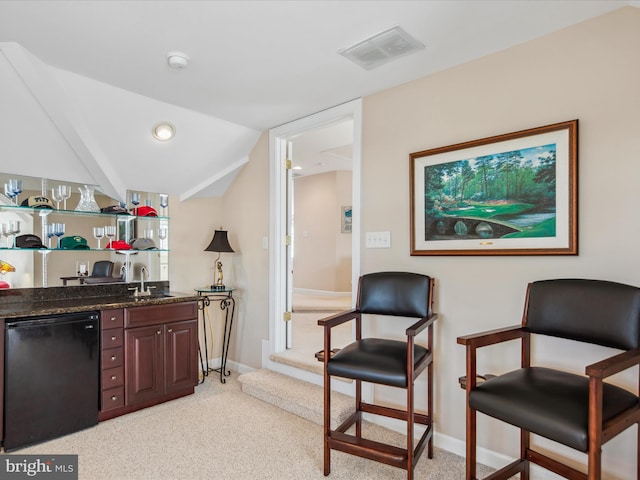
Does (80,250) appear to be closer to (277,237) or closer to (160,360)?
(160,360)

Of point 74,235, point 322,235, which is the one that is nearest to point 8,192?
point 74,235

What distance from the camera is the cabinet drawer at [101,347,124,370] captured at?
261cm

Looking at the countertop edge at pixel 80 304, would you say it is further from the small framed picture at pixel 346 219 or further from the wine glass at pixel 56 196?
the small framed picture at pixel 346 219

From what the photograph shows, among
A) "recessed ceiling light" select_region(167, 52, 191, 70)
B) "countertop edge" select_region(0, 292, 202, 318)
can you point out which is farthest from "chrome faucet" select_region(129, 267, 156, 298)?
"recessed ceiling light" select_region(167, 52, 191, 70)

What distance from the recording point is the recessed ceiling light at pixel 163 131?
300 centimetres

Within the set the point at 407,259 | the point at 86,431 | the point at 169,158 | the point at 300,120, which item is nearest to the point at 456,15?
the point at 407,259

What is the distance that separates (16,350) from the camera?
7.30 feet

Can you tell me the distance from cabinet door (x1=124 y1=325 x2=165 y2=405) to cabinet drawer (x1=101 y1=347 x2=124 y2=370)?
0.04 metres

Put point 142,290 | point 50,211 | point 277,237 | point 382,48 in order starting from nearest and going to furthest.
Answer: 1. point 382,48
2. point 50,211
3. point 142,290
4. point 277,237

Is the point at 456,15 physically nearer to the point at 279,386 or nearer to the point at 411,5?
the point at 411,5

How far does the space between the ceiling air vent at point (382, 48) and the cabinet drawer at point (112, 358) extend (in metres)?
2.54

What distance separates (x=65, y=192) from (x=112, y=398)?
1612mm

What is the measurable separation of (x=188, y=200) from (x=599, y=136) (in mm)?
3282

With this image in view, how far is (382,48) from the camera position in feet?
6.87
